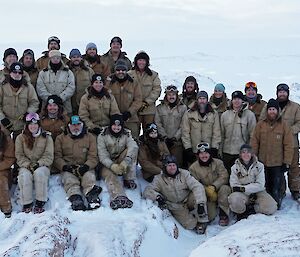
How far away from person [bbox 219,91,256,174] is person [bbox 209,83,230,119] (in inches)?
16.2

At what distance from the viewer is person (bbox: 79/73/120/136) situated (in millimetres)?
9438

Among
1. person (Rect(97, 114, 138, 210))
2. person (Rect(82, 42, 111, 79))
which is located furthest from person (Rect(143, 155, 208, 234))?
person (Rect(82, 42, 111, 79))

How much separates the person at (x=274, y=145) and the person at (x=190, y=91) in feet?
5.59

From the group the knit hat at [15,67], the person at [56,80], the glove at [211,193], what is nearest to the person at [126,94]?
the person at [56,80]

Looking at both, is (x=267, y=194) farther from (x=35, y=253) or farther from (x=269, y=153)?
(x=35, y=253)

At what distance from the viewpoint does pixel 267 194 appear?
29.1 ft

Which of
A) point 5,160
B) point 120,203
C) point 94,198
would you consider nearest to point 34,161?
point 5,160

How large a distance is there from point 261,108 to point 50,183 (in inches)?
189

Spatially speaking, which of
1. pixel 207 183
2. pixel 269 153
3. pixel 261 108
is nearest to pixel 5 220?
pixel 207 183

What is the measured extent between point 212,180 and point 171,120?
5.50 feet

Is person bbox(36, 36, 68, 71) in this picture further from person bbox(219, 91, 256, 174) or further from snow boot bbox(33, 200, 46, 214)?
person bbox(219, 91, 256, 174)

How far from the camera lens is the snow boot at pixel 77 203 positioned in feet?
27.2

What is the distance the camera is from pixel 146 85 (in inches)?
410

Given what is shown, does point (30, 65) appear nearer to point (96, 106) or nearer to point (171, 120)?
point (96, 106)
